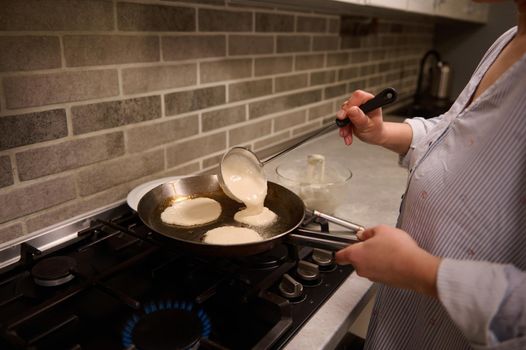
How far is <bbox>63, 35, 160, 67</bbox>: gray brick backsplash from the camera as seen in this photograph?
83cm

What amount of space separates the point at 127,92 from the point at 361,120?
532mm

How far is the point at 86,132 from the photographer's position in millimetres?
896

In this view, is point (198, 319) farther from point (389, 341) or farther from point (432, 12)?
point (432, 12)

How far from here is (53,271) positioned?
75 cm

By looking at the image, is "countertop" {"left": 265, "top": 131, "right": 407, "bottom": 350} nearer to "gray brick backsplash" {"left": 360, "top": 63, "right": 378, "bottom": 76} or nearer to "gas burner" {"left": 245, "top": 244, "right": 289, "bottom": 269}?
"gas burner" {"left": 245, "top": 244, "right": 289, "bottom": 269}

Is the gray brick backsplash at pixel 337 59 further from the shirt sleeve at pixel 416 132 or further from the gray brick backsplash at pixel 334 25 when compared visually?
the shirt sleeve at pixel 416 132

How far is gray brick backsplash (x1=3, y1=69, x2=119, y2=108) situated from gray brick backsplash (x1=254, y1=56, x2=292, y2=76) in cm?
54

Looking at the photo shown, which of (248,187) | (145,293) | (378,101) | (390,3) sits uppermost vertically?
(390,3)

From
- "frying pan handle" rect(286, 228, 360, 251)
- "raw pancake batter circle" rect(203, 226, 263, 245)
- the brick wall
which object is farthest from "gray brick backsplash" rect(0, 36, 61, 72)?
"frying pan handle" rect(286, 228, 360, 251)

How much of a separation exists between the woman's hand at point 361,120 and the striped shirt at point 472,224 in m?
0.16

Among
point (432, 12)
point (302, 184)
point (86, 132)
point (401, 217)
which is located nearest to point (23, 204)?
point (86, 132)

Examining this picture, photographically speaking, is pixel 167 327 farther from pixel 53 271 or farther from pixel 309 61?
pixel 309 61

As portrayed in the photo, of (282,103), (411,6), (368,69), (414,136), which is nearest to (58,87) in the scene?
(414,136)

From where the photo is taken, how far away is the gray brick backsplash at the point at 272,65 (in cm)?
135
